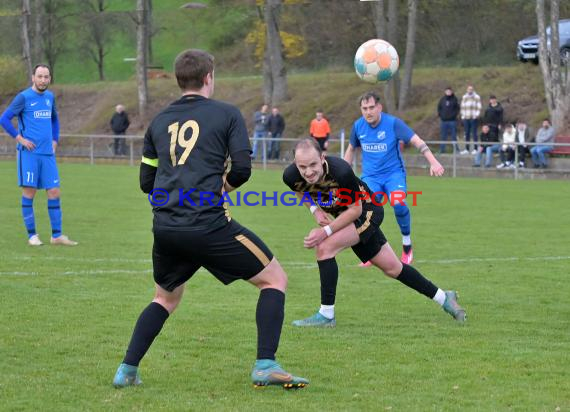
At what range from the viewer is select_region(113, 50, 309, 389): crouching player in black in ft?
17.9

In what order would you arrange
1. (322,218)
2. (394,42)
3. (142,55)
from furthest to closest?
(142,55) < (394,42) < (322,218)

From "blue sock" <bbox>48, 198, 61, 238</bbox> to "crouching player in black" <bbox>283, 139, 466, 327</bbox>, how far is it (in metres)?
5.58

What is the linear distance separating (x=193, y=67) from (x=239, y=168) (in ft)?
1.94

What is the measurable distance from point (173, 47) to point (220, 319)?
5488cm

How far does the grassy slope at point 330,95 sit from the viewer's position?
113 ft

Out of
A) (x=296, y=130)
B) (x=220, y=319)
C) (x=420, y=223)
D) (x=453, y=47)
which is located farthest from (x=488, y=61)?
(x=220, y=319)

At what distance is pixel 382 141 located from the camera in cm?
1105

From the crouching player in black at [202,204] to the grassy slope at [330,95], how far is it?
1070 inches

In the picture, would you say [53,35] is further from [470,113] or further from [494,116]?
[494,116]

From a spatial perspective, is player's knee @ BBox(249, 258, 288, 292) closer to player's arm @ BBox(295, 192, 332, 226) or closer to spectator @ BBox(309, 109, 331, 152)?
player's arm @ BBox(295, 192, 332, 226)

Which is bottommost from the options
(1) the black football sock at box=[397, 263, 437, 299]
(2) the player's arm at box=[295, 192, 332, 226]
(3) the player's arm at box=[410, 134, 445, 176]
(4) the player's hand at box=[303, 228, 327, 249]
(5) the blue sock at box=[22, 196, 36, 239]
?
(5) the blue sock at box=[22, 196, 36, 239]

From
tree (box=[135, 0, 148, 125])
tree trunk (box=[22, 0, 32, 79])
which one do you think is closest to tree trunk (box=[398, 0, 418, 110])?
tree (box=[135, 0, 148, 125])

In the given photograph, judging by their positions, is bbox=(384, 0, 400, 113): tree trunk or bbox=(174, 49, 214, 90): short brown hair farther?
bbox=(384, 0, 400, 113): tree trunk

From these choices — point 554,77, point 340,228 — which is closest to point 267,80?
point 554,77
